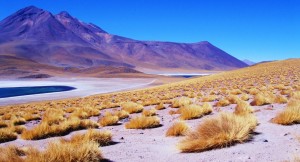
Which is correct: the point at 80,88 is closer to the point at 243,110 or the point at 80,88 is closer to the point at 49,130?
the point at 49,130

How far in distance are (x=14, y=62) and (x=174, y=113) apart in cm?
14204

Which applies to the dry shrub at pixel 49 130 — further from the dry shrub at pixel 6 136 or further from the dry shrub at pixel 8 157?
the dry shrub at pixel 8 157

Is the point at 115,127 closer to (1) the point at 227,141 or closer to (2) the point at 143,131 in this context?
(2) the point at 143,131

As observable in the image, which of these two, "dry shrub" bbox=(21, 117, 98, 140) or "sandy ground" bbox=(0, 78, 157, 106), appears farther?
"sandy ground" bbox=(0, 78, 157, 106)

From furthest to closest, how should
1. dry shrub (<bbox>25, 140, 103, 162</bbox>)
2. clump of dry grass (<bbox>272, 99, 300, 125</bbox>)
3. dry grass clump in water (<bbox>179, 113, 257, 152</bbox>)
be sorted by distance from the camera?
clump of dry grass (<bbox>272, 99, 300, 125</bbox>), dry grass clump in water (<bbox>179, 113, 257, 152</bbox>), dry shrub (<bbox>25, 140, 103, 162</bbox>)

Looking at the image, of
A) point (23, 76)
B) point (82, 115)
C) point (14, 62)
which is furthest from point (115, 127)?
point (14, 62)

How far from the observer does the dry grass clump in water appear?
551cm

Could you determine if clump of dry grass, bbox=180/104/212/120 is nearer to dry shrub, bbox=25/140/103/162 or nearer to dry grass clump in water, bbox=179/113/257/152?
dry grass clump in water, bbox=179/113/257/152

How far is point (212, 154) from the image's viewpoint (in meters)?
5.21

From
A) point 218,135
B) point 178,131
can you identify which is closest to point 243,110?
point 178,131

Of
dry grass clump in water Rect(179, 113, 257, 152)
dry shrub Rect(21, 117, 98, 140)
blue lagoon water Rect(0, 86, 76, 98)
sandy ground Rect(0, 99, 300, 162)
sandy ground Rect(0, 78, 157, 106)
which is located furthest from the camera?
blue lagoon water Rect(0, 86, 76, 98)

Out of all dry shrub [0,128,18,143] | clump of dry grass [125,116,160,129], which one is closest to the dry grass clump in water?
clump of dry grass [125,116,160,129]

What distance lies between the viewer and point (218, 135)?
220 inches

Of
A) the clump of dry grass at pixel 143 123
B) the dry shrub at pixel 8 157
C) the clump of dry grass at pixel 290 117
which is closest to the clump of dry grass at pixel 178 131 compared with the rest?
the clump of dry grass at pixel 143 123
